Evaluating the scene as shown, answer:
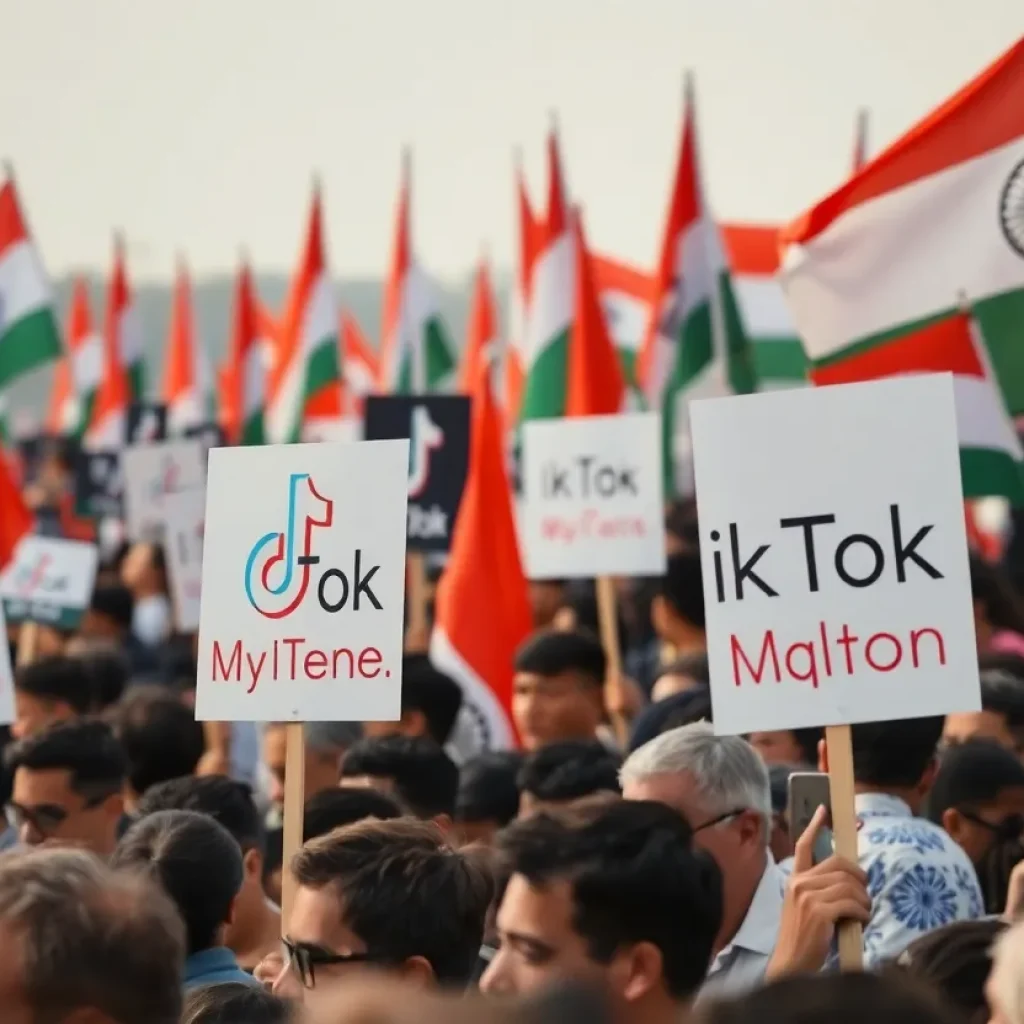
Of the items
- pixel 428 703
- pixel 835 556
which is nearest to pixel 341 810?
pixel 835 556

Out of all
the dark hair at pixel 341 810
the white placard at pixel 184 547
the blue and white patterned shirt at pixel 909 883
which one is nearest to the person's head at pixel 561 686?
the dark hair at pixel 341 810

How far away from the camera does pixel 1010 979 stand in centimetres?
307

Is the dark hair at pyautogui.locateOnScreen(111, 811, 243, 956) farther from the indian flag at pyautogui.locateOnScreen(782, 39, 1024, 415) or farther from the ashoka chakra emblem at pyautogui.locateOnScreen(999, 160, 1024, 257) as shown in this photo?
the ashoka chakra emblem at pyautogui.locateOnScreen(999, 160, 1024, 257)

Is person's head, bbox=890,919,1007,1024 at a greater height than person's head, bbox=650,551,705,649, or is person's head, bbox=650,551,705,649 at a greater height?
person's head, bbox=650,551,705,649

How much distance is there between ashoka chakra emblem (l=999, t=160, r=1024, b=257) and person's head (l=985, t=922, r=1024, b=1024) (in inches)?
177

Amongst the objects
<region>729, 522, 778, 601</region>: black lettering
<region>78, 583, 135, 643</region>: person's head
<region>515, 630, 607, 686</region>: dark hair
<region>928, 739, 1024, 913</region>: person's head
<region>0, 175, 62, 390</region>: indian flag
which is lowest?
<region>928, 739, 1024, 913</region>: person's head

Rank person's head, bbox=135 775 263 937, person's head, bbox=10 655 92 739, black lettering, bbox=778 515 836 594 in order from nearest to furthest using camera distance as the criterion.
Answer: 1. black lettering, bbox=778 515 836 594
2. person's head, bbox=135 775 263 937
3. person's head, bbox=10 655 92 739

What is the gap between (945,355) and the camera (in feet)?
24.0

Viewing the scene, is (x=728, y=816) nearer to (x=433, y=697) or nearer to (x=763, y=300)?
Answer: (x=433, y=697)

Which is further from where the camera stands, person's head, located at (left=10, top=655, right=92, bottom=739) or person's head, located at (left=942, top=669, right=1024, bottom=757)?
person's head, located at (left=10, top=655, right=92, bottom=739)

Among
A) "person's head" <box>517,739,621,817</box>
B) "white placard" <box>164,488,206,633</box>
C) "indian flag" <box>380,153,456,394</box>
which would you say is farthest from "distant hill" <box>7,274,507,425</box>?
"person's head" <box>517,739,621,817</box>

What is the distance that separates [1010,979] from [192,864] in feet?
7.66

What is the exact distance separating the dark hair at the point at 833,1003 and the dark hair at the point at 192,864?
8.80 ft

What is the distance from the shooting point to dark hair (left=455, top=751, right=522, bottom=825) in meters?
7.05
